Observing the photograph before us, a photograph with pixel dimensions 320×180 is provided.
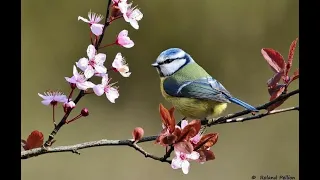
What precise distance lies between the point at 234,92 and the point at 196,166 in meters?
0.14

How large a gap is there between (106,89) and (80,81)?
38 millimetres

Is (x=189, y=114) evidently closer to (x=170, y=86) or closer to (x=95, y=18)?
(x=170, y=86)

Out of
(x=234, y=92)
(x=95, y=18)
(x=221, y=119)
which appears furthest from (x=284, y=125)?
(x=95, y=18)

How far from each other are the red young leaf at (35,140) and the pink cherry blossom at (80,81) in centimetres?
7

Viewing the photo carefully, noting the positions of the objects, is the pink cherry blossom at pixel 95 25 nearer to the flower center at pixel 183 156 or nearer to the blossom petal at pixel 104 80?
the blossom petal at pixel 104 80

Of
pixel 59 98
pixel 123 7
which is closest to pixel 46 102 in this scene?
pixel 59 98

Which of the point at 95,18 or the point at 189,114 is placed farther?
the point at 189,114

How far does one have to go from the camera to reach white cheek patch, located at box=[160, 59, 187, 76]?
2.39 feet

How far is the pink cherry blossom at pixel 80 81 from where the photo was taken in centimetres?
46

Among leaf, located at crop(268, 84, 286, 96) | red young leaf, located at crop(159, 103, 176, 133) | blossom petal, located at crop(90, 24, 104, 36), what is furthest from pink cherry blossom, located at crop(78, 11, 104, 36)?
leaf, located at crop(268, 84, 286, 96)

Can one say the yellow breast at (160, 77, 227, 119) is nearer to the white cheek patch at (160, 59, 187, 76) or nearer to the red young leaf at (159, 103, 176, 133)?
the white cheek patch at (160, 59, 187, 76)

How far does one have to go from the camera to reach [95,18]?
1.59 feet

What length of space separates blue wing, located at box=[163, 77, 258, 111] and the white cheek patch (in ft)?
0.04
